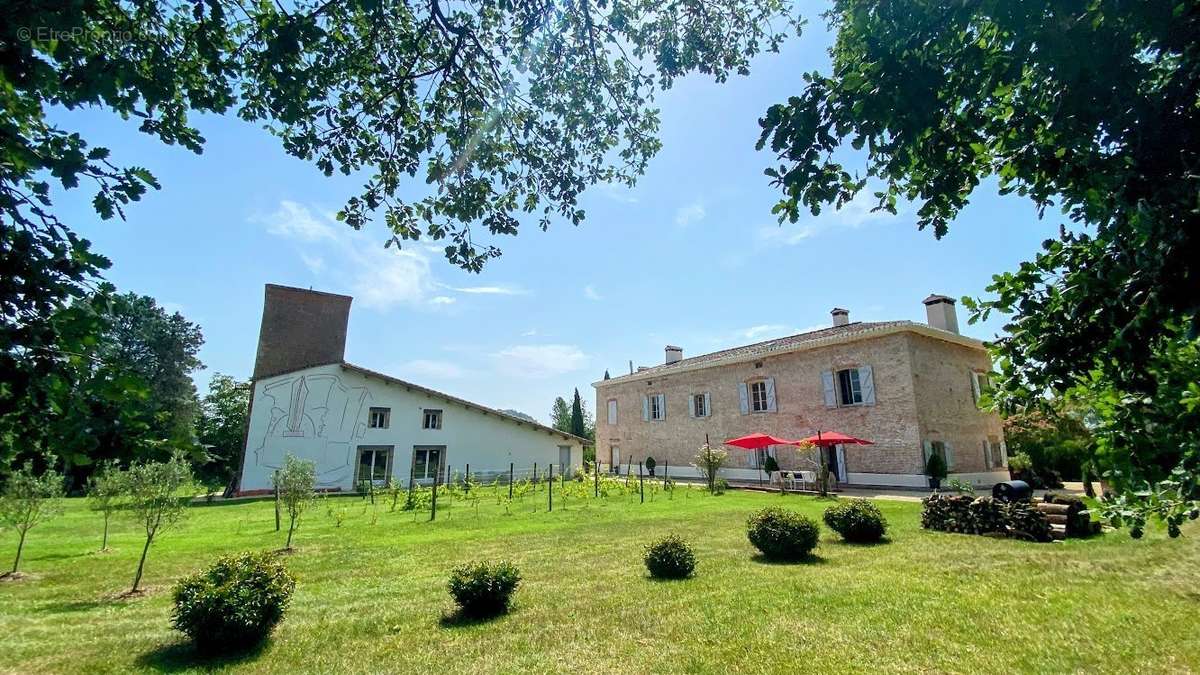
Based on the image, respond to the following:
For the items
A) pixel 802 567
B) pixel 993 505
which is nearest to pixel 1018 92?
pixel 802 567

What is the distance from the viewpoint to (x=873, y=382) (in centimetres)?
2098

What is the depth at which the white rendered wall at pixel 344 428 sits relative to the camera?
22703 millimetres

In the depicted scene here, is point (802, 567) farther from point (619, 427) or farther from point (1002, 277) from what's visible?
point (619, 427)

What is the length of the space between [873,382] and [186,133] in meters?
22.7

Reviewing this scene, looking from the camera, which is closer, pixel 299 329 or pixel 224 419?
pixel 299 329

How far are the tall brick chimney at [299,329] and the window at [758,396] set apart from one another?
71.0ft

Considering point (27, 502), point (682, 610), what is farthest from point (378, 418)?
point (682, 610)

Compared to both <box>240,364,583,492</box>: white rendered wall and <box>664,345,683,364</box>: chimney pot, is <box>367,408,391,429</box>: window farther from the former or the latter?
<box>664,345,683,364</box>: chimney pot

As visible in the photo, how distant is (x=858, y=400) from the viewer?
70.7 ft

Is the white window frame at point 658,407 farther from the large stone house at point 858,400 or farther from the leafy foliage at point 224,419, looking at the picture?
the leafy foliage at point 224,419

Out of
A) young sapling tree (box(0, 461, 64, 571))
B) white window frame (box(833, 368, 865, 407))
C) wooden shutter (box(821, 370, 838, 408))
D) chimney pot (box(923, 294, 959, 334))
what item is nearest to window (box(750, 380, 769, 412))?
wooden shutter (box(821, 370, 838, 408))

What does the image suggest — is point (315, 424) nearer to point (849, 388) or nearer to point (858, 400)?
point (849, 388)

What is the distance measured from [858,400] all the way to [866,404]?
1.48 feet

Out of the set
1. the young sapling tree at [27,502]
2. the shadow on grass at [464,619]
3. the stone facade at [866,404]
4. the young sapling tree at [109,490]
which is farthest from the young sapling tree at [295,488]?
the stone facade at [866,404]
